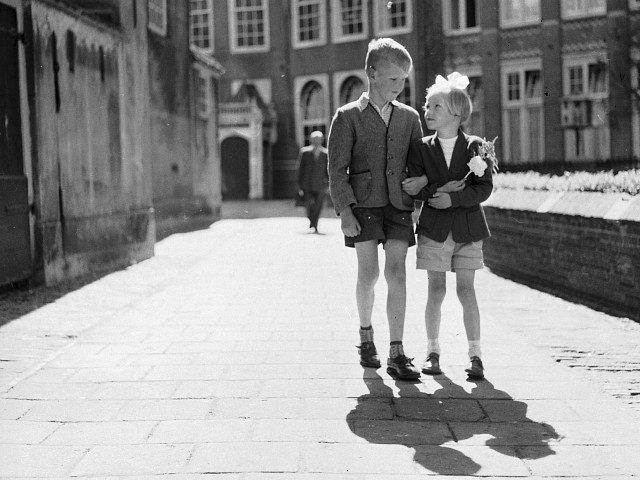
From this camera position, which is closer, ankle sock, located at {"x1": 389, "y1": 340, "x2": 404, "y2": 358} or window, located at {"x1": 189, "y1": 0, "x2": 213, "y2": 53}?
ankle sock, located at {"x1": 389, "y1": 340, "x2": 404, "y2": 358}

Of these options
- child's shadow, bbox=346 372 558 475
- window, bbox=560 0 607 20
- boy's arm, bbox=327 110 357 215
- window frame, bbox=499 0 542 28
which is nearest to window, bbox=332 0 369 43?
window frame, bbox=499 0 542 28

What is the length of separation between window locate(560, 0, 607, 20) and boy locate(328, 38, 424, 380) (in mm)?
26343

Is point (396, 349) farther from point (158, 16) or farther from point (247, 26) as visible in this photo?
point (247, 26)

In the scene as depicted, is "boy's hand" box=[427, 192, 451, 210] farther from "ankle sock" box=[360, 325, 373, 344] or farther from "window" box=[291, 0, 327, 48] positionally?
"window" box=[291, 0, 327, 48]

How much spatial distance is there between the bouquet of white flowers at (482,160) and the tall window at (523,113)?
86.4 feet

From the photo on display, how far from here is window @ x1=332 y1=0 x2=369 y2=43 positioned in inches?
1331

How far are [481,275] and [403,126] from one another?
5.34 metres

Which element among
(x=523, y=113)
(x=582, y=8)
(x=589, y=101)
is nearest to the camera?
(x=589, y=101)

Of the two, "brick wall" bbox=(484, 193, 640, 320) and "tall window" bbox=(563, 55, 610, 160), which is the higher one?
"tall window" bbox=(563, 55, 610, 160)

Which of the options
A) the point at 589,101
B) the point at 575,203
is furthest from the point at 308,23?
the point at 575,203

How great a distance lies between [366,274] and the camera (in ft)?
17.4

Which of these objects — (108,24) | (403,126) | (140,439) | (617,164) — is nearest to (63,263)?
(108,24)

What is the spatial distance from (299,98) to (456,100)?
31.0 metres

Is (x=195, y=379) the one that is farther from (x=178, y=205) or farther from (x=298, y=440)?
(x=178, y=205)
